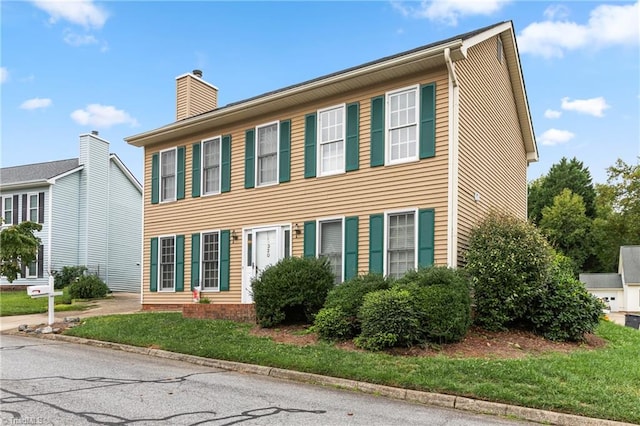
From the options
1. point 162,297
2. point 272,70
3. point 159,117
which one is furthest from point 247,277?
point 159,117

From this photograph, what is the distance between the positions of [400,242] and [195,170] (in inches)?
285

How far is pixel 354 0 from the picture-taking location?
14367 mm

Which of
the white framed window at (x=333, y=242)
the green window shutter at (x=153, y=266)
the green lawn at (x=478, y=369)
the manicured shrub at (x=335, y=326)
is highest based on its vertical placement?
the white framed window at (x=333, y=242)

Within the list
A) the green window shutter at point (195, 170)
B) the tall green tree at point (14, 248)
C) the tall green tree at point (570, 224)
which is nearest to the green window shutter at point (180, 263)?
the green window shutter at point (195, 170)

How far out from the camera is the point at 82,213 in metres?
28.3

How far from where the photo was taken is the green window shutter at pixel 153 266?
1720cm

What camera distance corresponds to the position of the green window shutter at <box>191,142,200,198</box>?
1634 centimetres

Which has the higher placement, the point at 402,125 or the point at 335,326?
the point at 402,125

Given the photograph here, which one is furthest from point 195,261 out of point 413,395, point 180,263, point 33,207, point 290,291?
point 33,207

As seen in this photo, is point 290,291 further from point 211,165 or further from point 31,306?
point 31,306

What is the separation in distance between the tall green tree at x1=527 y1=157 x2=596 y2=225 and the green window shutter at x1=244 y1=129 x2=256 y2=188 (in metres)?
40.2

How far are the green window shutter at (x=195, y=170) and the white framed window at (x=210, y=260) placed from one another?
1325mm

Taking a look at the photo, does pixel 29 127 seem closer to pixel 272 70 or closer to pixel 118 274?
pixel 272 70

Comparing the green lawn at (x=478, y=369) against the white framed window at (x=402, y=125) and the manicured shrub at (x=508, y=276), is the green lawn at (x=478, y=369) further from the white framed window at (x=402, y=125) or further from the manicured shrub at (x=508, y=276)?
the white framed window at (x=402, y=125)
